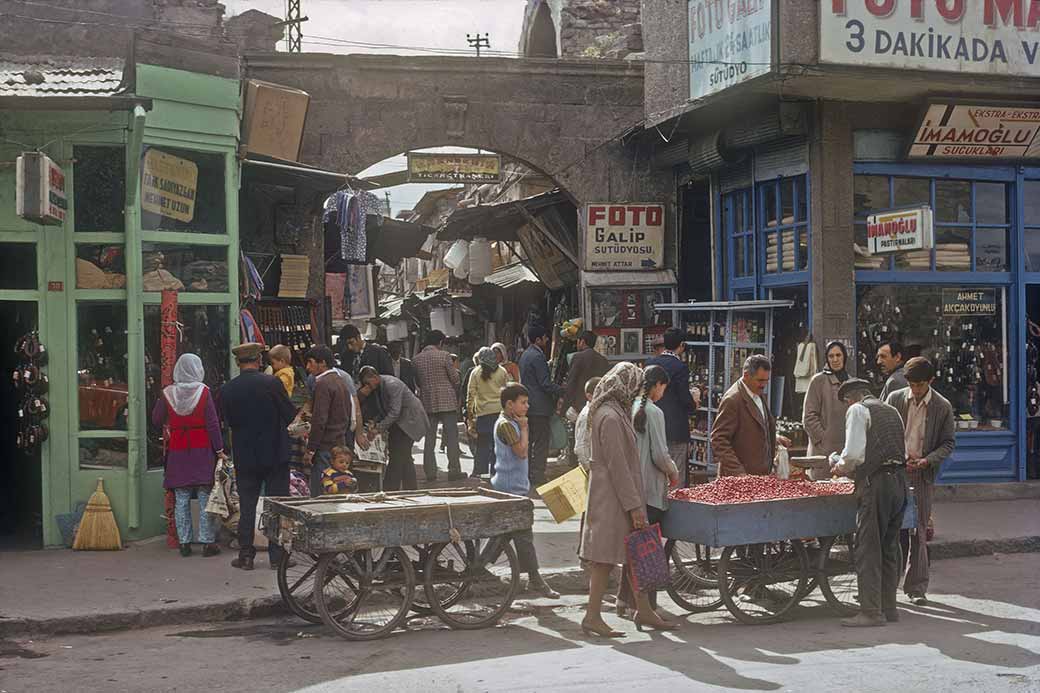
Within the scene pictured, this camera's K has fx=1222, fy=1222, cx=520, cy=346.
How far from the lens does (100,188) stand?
1114 centimetres

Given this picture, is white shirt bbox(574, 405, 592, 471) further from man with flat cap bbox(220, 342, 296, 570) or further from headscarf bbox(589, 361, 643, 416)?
man with flat cap bbox(220, 342, 296, 570)

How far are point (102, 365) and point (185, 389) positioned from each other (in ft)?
3.53

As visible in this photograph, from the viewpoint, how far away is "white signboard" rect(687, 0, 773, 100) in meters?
12.2

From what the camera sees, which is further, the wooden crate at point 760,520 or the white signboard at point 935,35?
the white signboard at point 935,35

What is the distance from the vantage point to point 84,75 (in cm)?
1066

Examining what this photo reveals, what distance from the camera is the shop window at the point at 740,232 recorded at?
1512cm

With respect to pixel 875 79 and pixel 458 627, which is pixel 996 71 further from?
pixel 458 627

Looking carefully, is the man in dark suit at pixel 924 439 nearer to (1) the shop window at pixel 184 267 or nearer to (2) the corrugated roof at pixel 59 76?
(1) the shop window at pixel 184 267

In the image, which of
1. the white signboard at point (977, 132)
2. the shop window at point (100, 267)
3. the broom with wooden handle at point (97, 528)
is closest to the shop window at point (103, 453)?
the broom with wooden handle at point (97, 528)

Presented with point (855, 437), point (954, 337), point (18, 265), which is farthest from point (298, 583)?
point (954, 337)

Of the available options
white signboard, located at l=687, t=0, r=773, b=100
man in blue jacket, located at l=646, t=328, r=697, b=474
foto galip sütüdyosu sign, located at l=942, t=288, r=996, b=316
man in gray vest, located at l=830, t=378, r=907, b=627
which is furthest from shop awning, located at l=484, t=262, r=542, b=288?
man in gray vest, located at l=830, t=378, r=907, b=627

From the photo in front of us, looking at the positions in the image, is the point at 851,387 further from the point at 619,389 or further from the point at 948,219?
the point at 948,219

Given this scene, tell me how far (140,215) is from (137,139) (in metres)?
0.85

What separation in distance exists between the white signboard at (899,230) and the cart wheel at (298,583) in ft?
23.4
